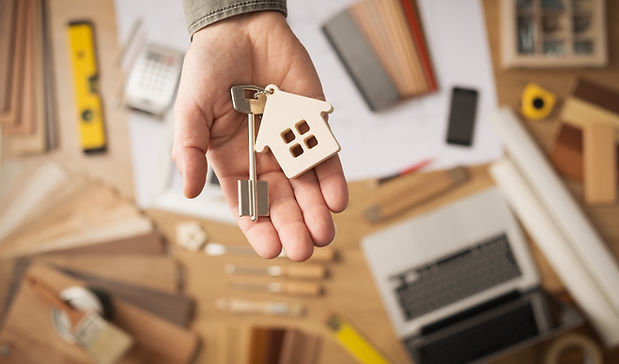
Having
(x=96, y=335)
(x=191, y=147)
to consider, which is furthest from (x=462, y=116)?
(x=96, y=335)

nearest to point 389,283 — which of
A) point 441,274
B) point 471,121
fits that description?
point 441,274

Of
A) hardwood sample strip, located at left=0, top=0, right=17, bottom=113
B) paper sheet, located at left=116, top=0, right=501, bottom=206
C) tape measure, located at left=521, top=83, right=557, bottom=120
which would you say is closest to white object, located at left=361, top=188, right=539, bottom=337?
paper sheet, located at left=116, top=0, right=501, bottom=206

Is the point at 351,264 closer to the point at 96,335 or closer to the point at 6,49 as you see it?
the point at 96,335

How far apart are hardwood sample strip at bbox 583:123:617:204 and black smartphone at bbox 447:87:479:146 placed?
0.99 feet

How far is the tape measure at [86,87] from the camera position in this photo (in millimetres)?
1471

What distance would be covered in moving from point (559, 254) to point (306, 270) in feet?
2.12

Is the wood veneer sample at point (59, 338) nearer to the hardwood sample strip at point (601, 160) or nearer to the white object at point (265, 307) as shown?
the white object at point (265, 307)

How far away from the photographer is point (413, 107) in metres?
1.44

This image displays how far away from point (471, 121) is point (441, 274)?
416 millimetres

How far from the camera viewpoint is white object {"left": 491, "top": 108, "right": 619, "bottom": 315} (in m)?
1.33

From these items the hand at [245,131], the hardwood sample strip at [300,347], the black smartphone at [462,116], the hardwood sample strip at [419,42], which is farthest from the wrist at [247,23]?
the hardwood sample strip at [300,347]

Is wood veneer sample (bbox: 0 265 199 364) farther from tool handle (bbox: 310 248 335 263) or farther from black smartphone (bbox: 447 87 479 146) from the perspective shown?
black smartphone (bbox: 447 87 479 146)

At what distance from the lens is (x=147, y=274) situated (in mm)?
1430

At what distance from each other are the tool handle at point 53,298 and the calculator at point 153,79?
1.70ft
